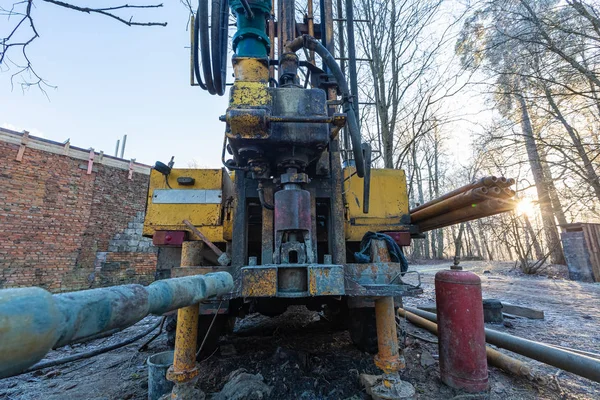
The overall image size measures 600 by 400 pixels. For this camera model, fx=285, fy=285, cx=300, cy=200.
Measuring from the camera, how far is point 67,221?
373 inches

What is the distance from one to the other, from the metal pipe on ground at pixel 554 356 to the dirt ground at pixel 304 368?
0.58 ft

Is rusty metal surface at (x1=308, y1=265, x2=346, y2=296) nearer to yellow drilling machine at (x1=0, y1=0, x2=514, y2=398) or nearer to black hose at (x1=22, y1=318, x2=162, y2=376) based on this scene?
yellow drilling machine at (x1=0, y1=0, x2=514, y2=398)

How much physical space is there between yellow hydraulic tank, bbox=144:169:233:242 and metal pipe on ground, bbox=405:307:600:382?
2779 millimetres

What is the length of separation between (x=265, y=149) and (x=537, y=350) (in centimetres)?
278

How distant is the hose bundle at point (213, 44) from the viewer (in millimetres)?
2334

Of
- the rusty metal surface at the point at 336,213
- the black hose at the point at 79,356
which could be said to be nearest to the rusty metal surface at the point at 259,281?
the rusty metal surface at the point at 336,213

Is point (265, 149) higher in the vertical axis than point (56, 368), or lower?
higher

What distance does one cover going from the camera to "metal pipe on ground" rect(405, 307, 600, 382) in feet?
6.68

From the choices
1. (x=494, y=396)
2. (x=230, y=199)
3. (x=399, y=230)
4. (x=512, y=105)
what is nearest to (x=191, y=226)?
(x=230, y=199)

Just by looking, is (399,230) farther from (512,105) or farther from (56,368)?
(512,105)

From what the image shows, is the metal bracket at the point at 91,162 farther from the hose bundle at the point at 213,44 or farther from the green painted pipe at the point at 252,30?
the green painted pipe at the point at 252,30

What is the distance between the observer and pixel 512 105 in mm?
9570

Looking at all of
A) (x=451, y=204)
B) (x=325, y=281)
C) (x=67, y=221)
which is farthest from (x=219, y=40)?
(x=67, y=221)

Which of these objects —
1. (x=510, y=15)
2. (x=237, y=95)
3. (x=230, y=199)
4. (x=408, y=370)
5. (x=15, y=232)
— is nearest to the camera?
(x=237, y=95)
